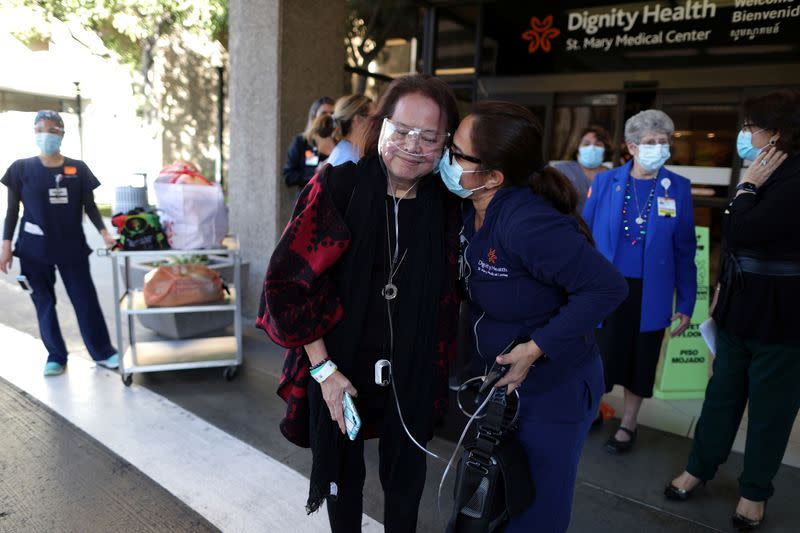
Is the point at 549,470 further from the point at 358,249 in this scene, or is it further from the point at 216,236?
the point at 216,236

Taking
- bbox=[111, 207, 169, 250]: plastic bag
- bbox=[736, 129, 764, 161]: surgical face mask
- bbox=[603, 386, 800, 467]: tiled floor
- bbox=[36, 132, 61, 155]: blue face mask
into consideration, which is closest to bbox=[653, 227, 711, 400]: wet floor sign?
bbox=[603, 386, 800, 467]: tiled floor

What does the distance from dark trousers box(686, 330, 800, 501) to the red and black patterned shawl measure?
1531 millimetres

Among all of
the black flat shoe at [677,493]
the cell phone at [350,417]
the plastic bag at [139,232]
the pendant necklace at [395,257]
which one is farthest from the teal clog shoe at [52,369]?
the black flat shoe at [677,493]

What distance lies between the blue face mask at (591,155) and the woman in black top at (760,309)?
1404 mm

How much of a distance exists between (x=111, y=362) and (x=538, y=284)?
12.9 ft

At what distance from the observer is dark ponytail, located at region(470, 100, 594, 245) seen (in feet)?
5.44

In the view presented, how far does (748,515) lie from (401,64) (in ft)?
42.5

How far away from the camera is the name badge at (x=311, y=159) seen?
507 cm

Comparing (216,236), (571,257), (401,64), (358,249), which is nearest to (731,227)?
(571,257)

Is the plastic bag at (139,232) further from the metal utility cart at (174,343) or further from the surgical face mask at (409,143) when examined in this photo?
the surgical face mask at (409,143)

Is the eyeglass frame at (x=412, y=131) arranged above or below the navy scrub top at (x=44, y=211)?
above

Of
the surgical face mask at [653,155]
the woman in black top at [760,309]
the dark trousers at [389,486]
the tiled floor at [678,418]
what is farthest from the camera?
the tiled floor at [678,418]

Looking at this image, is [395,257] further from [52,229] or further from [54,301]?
[54,301]

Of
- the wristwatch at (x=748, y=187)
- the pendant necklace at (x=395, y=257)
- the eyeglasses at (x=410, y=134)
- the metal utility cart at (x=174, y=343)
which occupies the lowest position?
the metal utility cart at (x=174, y=343)
